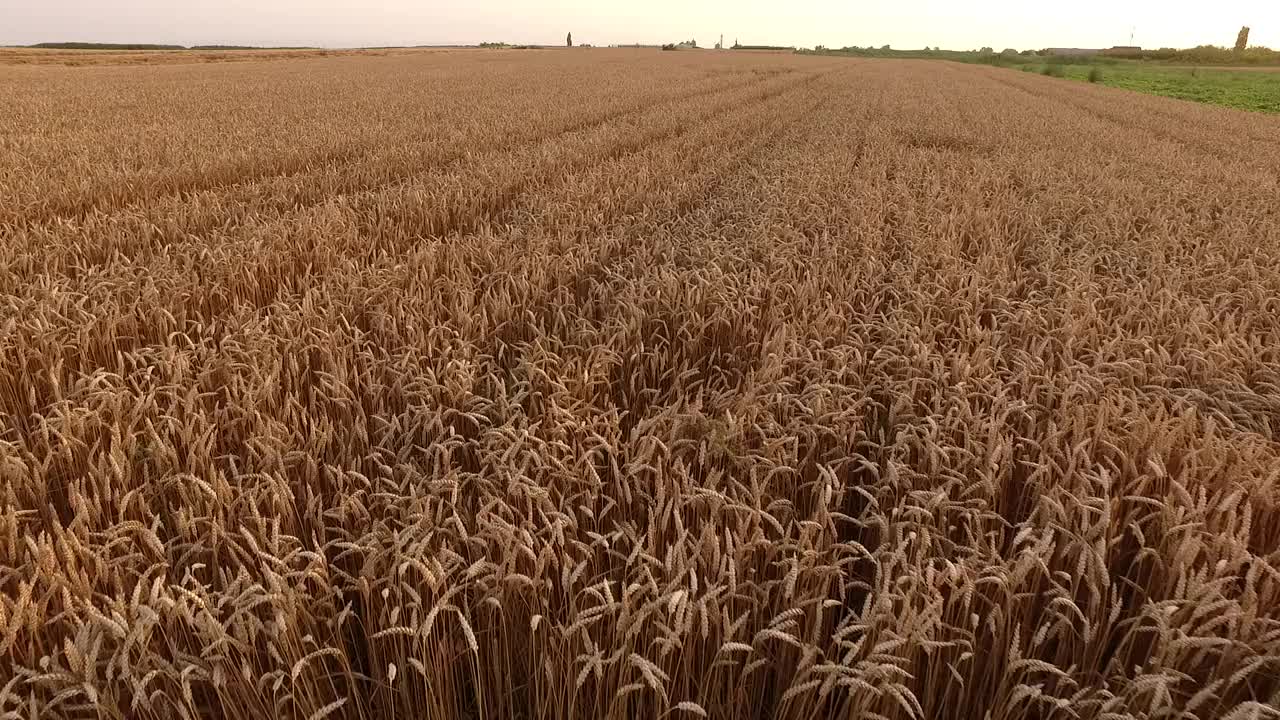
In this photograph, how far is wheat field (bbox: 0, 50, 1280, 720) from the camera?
4.61 feet

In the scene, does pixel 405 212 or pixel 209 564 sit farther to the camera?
pixel 405 212

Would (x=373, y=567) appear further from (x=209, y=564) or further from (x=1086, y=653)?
(x=1086, y=653)

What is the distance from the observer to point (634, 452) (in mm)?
2146

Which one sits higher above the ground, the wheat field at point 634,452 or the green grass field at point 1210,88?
the green grass field at point 1210,88

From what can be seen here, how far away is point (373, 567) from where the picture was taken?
1.47 metres

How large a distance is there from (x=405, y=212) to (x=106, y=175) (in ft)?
10.9

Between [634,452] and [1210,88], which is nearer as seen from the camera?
[634,452]

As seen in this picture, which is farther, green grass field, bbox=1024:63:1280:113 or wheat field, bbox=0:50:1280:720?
green grass field, bbox=1024:63:1280:113

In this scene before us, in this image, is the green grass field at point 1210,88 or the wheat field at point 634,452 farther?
the green grass field at point 1210,88

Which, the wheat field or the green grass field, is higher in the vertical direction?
the green grass field

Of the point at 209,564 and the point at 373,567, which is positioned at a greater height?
the point at 373,567

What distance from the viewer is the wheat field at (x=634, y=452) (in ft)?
4.61

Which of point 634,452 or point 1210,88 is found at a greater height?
point 1210,88

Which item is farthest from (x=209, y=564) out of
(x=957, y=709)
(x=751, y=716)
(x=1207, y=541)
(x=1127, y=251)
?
(x=1127, y=251)
